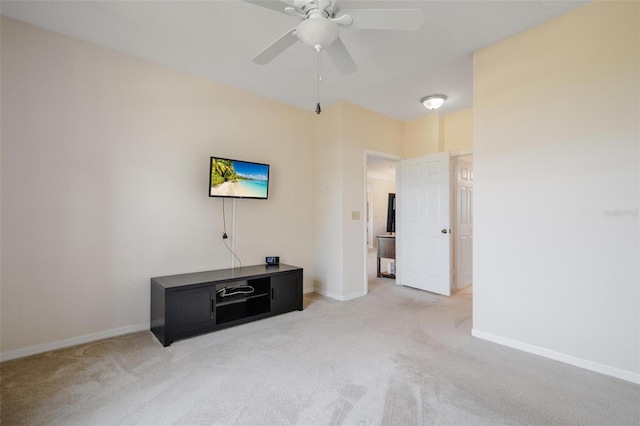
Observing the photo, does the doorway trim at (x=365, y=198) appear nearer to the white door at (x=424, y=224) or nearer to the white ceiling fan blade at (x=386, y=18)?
the white door at (x=424, y=224)

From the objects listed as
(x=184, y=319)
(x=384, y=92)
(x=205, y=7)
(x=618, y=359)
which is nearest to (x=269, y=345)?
(x=184, y=319)

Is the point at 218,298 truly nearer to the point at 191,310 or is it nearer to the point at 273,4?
the point at 191,310

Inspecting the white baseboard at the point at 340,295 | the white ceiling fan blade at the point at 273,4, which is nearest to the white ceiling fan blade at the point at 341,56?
the white ceiling fan blade at the point at 273,4

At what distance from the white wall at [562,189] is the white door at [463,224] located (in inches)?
66.6

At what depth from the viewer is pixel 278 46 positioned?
203 centimetres

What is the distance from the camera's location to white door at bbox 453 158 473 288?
14.3 feet

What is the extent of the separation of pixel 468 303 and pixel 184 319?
11.0ft

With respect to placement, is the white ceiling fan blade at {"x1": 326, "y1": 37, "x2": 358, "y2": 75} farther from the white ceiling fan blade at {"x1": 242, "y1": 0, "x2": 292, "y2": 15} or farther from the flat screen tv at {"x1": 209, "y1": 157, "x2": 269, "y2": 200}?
the flat screen tv at {"x1": 209, "y1": 157, "x2": 269, "y2": 200}

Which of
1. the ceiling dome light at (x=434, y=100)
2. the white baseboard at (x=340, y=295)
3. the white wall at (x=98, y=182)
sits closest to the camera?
the white wall at (x=98, y=182)

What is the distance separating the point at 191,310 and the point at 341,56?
2.52m

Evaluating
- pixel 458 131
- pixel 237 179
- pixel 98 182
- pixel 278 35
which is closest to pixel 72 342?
pixel 98 182

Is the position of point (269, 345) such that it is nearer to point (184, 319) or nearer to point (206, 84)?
point (184, 319)

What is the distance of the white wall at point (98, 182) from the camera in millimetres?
2322

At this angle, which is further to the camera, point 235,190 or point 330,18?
point 235,190
